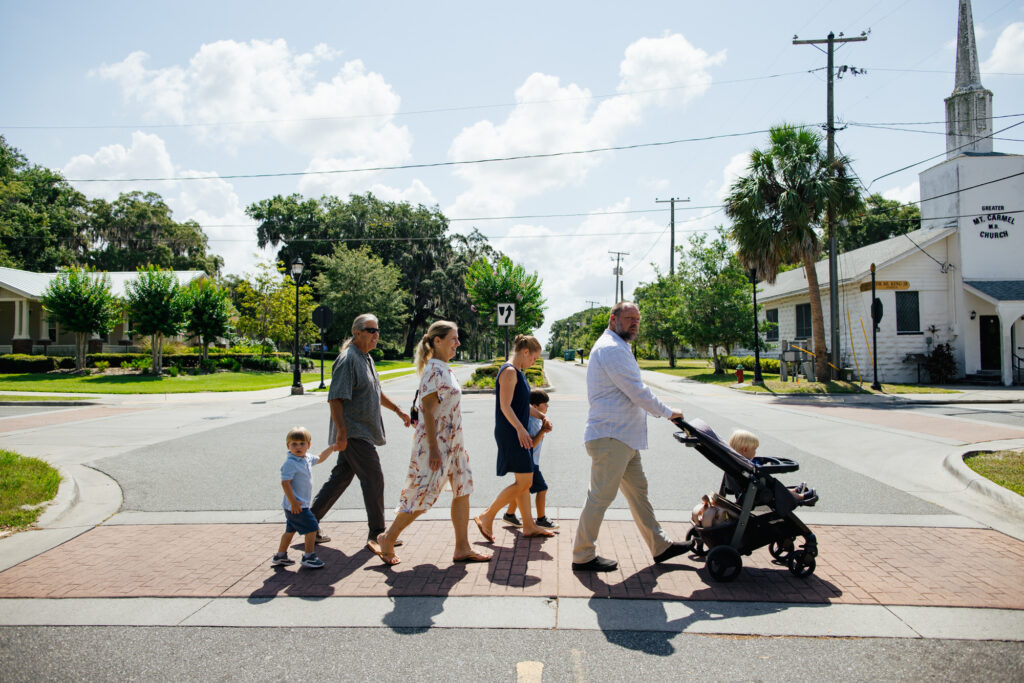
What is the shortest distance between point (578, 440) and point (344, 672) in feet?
26.5

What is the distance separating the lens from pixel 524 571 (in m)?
4.70

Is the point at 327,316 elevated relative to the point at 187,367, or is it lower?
elevated

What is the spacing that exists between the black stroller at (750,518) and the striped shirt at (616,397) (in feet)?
1.00

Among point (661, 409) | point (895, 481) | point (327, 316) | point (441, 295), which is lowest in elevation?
point (895, 481)

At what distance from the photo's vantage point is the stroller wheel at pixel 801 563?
4.43m

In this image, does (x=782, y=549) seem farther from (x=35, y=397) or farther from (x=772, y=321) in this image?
(x=772, y=321)

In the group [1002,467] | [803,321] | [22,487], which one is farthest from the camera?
[803,321]

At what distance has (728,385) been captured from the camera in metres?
26.4

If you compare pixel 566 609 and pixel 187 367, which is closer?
pixel 566 609

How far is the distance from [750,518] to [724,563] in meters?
0.37

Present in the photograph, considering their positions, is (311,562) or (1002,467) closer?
(311,562)

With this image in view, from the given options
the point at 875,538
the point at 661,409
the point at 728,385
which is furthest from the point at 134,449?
the point at 728,385

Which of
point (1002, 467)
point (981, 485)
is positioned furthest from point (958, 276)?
point (981, 485)

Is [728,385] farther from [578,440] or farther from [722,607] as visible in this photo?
[722,607]
